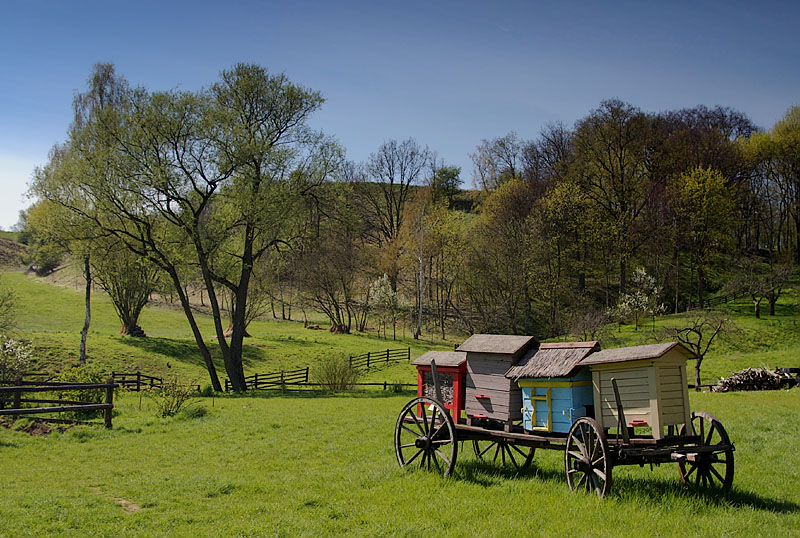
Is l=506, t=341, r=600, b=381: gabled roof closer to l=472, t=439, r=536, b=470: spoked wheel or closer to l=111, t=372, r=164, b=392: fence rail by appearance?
l=472, t=439, r=536, b=470: spoked wheel

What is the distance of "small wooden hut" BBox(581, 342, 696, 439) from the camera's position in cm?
755

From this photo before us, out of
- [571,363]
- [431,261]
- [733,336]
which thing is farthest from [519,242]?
[571,363]

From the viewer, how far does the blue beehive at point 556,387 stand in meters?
8.48

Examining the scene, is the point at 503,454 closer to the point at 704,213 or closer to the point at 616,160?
the point at 704,213

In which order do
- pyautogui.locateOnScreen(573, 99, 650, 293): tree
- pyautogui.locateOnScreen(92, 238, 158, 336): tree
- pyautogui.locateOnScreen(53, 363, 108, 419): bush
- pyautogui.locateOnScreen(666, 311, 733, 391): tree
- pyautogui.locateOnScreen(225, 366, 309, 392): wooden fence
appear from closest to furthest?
pyautogui.locateOnScreen(53, 363, 108, 419): bush
pyautogui.locateOnScreen(666, 311, 733, 391): tree
pyautogui.locateOnScreen(225, 366, 309, 392): wooden fence
pyautogui.locateOnScreen(92, 238, 158, 336): tree
pyautogui.locateOnScreen(573, 99, 650, 293): tree

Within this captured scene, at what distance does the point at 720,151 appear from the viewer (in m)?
55.9

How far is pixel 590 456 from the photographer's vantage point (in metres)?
7.91

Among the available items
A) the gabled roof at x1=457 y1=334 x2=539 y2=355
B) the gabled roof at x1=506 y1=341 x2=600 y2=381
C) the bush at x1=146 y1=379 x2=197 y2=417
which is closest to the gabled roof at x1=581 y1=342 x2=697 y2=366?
the gabled roof at x1=506 y1=341 x2=600 y2=381

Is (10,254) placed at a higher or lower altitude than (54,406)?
higher

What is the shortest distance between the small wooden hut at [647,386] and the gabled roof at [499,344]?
148 cm

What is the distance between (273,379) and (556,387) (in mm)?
29987

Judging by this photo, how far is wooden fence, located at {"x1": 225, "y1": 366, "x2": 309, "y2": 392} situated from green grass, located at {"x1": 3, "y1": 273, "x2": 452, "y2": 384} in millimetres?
2924

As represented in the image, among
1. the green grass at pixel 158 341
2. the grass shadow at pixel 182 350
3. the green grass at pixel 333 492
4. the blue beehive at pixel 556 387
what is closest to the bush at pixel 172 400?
the green grass at pixel 333 492

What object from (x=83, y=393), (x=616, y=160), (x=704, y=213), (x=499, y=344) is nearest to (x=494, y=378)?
(x=499, y=344)
